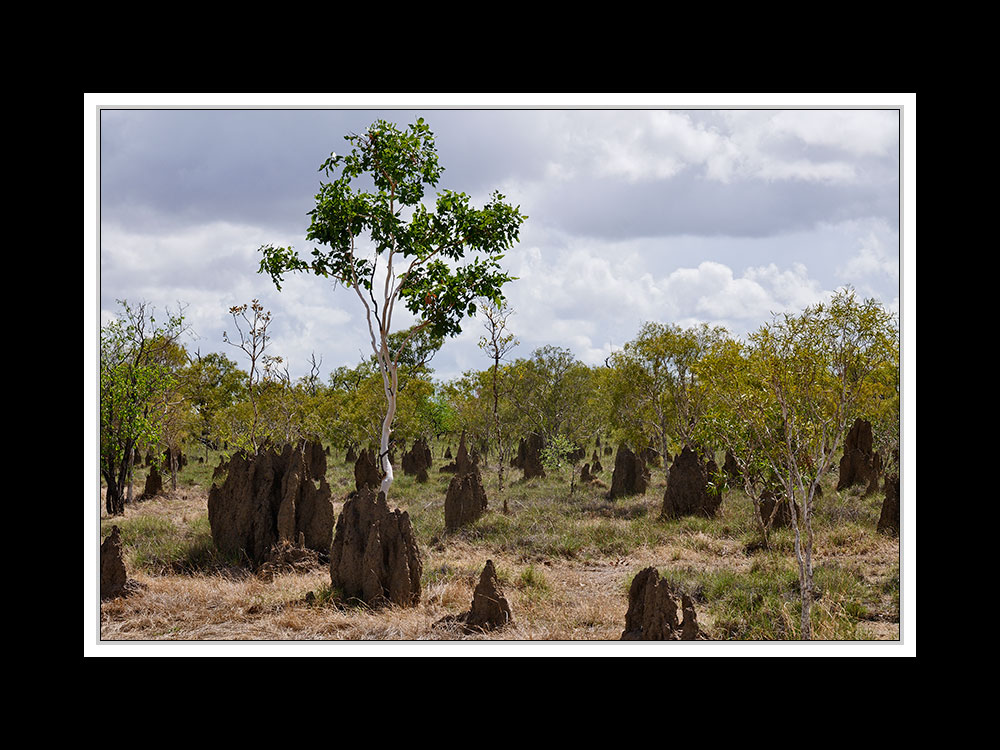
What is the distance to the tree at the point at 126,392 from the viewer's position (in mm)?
15469

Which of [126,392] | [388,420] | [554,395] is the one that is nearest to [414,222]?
[388,420]

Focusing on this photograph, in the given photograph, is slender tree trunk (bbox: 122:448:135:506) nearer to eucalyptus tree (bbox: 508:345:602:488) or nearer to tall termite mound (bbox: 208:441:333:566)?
tall termite mound (bbox: 208:441:333:566)

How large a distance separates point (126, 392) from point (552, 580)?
1086cm

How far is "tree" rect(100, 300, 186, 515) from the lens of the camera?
15469mm

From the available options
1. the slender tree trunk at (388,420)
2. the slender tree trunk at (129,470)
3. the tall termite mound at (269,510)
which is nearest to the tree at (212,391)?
the slender tree trunk at (129,470)

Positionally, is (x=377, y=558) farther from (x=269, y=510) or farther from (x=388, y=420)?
(x=269, y=510)

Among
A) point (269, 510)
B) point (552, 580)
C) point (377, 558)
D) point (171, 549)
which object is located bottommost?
point (552, 580)

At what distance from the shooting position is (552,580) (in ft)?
35.9

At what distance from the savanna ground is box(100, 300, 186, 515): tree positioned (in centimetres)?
128

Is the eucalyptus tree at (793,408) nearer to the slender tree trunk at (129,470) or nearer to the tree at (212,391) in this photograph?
the slender tree trunk at (129,470)

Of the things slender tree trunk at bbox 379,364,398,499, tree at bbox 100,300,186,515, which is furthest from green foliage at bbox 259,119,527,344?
tree at bbox 100,300,186,515

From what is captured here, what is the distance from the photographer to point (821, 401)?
977cm

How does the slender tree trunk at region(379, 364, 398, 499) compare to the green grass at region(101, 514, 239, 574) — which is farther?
the green grass at region(101, 514, 239, 574)

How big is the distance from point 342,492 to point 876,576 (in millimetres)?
16285
